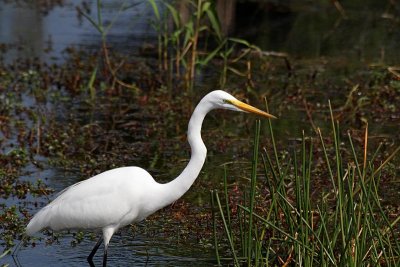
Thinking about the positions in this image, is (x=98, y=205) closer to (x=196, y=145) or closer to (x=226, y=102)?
(x=196, y=145)

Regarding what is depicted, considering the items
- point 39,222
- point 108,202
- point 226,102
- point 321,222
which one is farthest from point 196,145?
point 39,222

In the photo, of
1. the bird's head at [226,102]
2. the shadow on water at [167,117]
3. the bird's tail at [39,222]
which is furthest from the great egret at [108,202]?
the bird's head at [226,102]

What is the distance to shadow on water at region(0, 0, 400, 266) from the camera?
6445mm

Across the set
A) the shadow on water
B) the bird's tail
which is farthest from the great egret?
the shadow on water

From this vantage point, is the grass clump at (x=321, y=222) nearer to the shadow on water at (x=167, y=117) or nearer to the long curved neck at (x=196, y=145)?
the long curved neck at (x=196, y=145)

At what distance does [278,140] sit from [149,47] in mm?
4132

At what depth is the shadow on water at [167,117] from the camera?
6445mm

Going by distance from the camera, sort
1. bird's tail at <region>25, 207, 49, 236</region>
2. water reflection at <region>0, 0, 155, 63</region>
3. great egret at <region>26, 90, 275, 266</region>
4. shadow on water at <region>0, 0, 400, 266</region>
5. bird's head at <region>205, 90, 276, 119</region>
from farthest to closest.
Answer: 1. water reflection at <region>0, 0, 155, 63</region>
2. shadow on water at <region>0, 0, 400, 266</region>
3. bird's tail at <region>25, 207, 49, 236</region>
4. great egret at <region>26, 90, 275, 266</region>
5. bird's head at <region>205, 90, 276, 119</region>

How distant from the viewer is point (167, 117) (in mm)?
9812

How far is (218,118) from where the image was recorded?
32.8 ft

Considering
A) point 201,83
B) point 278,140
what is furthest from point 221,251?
point 201,83

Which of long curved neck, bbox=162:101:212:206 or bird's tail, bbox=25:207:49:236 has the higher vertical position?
long curved neck, bbox=162:101:212:206

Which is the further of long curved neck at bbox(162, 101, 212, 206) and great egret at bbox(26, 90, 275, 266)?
great egret at bbox(26, 90, 275, 266)

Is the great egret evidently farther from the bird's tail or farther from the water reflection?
the water reflection
